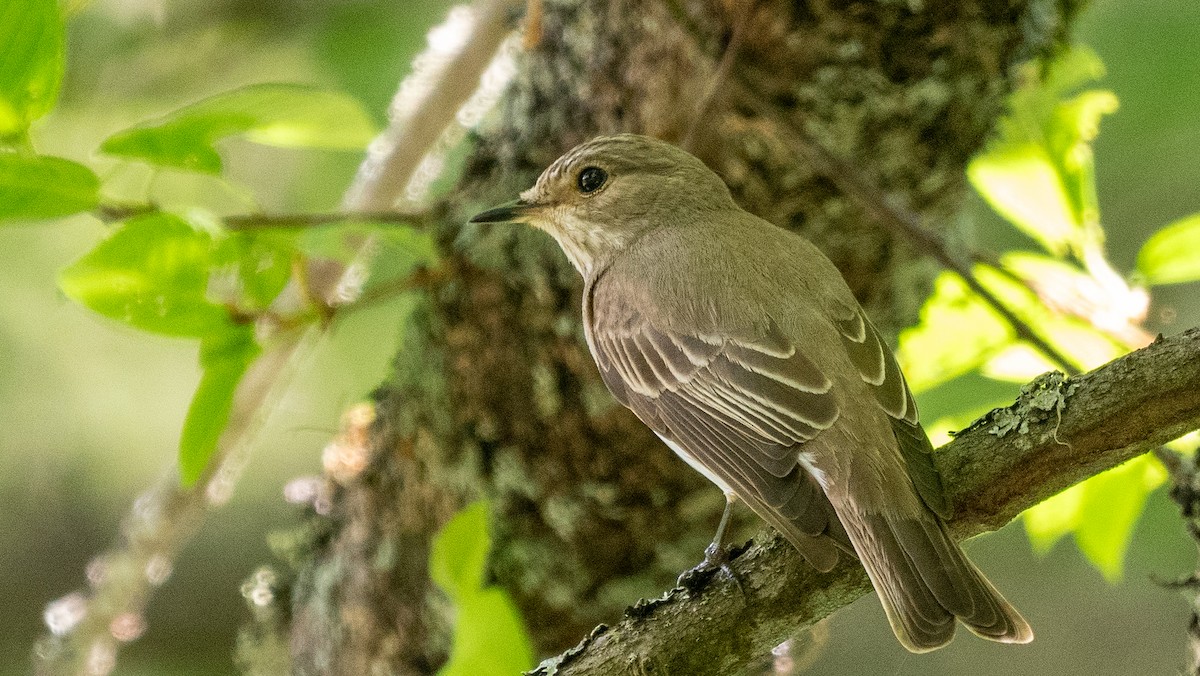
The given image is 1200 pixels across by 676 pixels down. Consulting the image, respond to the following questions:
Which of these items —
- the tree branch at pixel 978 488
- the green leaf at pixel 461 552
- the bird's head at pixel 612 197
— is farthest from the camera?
the bird's head at pixel 612 197

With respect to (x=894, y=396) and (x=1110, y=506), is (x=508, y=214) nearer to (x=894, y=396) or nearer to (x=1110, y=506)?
(x=894, y=396)

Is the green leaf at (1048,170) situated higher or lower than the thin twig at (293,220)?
higher

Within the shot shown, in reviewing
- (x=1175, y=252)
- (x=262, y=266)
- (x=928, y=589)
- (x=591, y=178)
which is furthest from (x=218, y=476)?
(x=1175, y=252)

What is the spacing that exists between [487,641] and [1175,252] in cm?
181

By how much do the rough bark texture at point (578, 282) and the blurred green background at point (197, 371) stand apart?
94 cm

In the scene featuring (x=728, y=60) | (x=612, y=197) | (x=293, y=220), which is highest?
(x=728, y=60)

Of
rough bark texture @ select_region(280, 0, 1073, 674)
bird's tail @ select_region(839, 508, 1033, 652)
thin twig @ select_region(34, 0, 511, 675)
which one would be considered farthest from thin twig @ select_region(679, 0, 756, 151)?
bird's tail @ select_region(839, 508, 1033, 652)

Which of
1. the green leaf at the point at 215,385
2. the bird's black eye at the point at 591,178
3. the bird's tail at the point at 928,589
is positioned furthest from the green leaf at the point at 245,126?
the bird's tail at the point at 928,589

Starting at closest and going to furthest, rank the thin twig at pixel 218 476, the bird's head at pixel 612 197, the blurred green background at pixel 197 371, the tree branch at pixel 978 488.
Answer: the tree branch at pixel 978 488, the bird's head at pixel 612 197, the thin twig at pixel 218 476, the blurred green background at pixel 197 371

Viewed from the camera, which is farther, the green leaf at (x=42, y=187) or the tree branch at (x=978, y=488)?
the green leaf at (x=42, y=187)

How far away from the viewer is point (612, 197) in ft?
11.7

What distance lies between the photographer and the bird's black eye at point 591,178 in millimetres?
3469

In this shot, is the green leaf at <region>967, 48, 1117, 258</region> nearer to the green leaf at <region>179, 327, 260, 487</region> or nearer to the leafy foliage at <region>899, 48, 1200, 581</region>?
the leafy foliage at <region>899, 48, 1200, 581</region>

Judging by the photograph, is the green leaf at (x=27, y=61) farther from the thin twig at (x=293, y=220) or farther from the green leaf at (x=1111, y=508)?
the green leaf at (x=1111, y=508)
